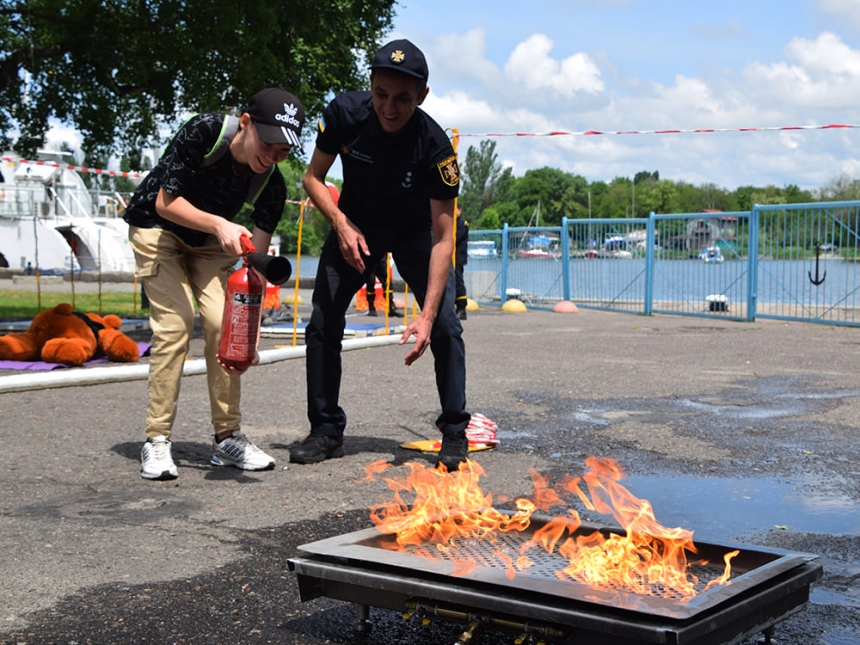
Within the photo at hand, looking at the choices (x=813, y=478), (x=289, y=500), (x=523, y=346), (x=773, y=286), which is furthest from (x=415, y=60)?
(x=773, y=286)

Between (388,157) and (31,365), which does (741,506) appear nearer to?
(388,157)

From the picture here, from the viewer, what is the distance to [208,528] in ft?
13.9

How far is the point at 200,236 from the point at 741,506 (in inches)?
119

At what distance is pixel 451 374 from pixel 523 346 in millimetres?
7249

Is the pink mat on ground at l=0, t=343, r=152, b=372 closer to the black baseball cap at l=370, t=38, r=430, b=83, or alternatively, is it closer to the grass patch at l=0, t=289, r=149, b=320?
the black baseball cap at l=370, t=38, r=430, b=83

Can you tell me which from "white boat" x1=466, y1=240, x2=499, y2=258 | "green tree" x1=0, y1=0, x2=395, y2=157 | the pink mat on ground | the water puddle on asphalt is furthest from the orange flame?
"white boat" x1=466, y1=240, x2=499, y2=258

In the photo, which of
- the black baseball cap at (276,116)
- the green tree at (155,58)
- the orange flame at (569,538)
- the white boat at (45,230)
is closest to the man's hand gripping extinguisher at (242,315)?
the black baseball cap at (276,116)

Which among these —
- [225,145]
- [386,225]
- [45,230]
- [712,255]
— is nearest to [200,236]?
[225,145]

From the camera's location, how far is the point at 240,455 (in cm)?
536

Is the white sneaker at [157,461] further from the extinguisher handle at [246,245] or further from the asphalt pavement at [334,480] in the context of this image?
the extinguisher handle at [246,245]

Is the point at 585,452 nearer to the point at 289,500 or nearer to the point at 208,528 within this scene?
the point at 289,500

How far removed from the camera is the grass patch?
19180 mm

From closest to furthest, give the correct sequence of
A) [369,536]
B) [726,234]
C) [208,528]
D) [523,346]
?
[369,536] → [208,528] → [523,346] → [726,234]

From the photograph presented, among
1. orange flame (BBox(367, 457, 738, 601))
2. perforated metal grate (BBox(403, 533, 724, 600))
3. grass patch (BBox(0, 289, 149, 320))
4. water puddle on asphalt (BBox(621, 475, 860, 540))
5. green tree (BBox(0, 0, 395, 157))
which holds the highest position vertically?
green tree (BBox(0, 0, 395, 157))
